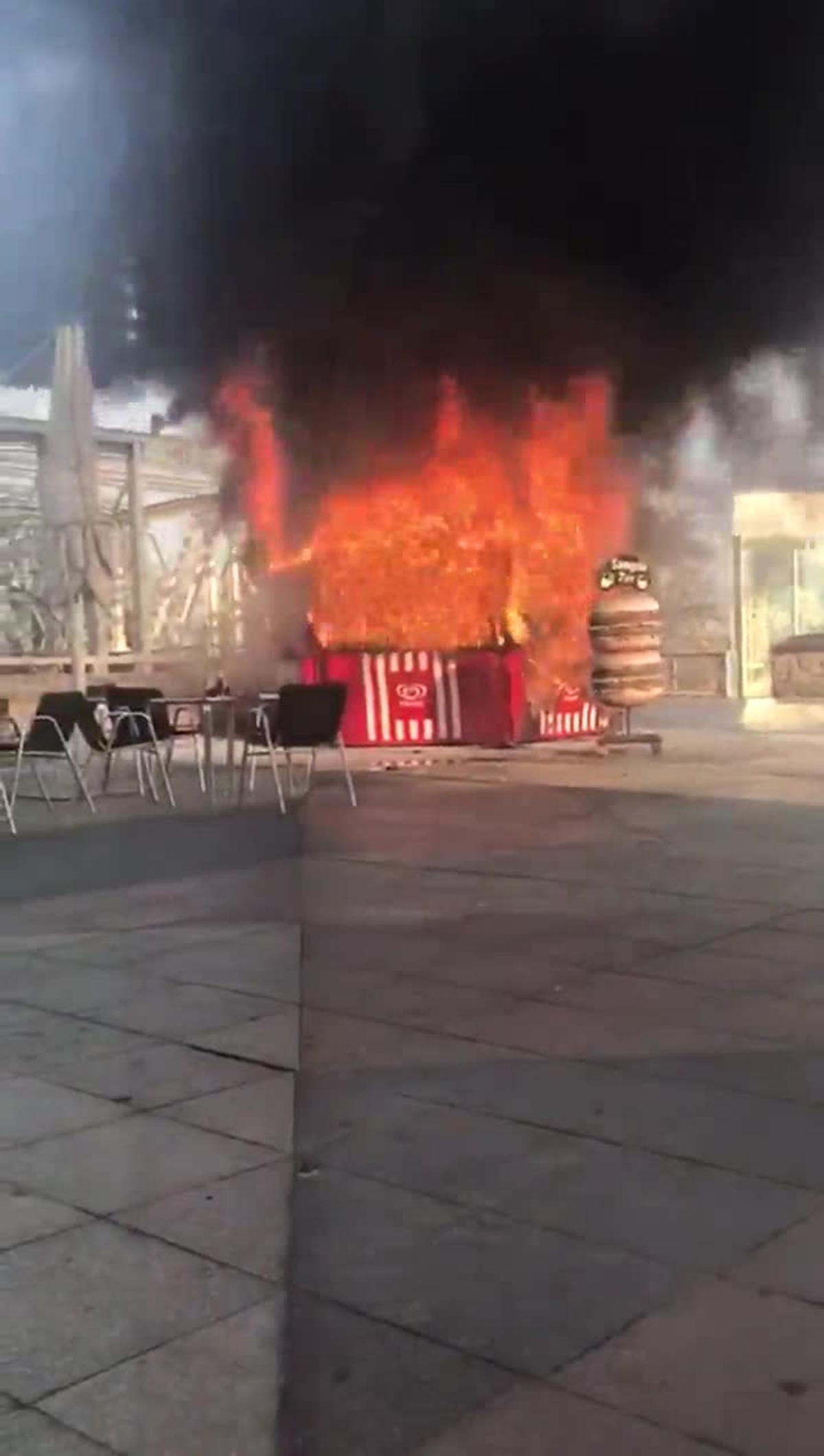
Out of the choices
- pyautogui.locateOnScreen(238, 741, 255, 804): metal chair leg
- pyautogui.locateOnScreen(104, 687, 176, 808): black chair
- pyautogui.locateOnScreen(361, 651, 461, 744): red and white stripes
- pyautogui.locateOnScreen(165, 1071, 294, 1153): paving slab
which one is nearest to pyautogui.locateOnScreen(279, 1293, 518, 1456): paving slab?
pyautogui.locateOnScreen(165, 1071, 294, 1153): paving slab

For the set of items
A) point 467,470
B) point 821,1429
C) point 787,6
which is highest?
point 787,6

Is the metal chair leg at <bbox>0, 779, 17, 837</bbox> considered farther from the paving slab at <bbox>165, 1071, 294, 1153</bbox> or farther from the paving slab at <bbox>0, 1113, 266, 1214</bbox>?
the paving slab at <bbox>0, 1113, 266, 1214</bbox>

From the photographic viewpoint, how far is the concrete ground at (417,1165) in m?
2.07

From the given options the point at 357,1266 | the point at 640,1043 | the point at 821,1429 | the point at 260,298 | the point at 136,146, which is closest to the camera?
the point at 821,1429

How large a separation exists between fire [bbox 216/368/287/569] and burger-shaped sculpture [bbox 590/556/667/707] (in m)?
3.61

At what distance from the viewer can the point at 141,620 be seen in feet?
48.0

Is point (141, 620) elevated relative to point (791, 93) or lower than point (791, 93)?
lower

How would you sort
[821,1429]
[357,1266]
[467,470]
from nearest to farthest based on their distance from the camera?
[821,1429] < [357,1266] < [467,470]

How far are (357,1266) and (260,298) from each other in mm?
10589

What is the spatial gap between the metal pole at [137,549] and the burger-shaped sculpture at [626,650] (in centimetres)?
493

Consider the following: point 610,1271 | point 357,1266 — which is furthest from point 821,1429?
point 357,1266

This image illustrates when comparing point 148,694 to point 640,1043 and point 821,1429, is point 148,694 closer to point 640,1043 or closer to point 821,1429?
point 640,1043

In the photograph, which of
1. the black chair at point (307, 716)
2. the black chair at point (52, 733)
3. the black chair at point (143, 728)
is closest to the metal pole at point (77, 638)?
the black chair at point (143, 728)

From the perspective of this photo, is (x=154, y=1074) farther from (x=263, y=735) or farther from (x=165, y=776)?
(x=165, y=776)
